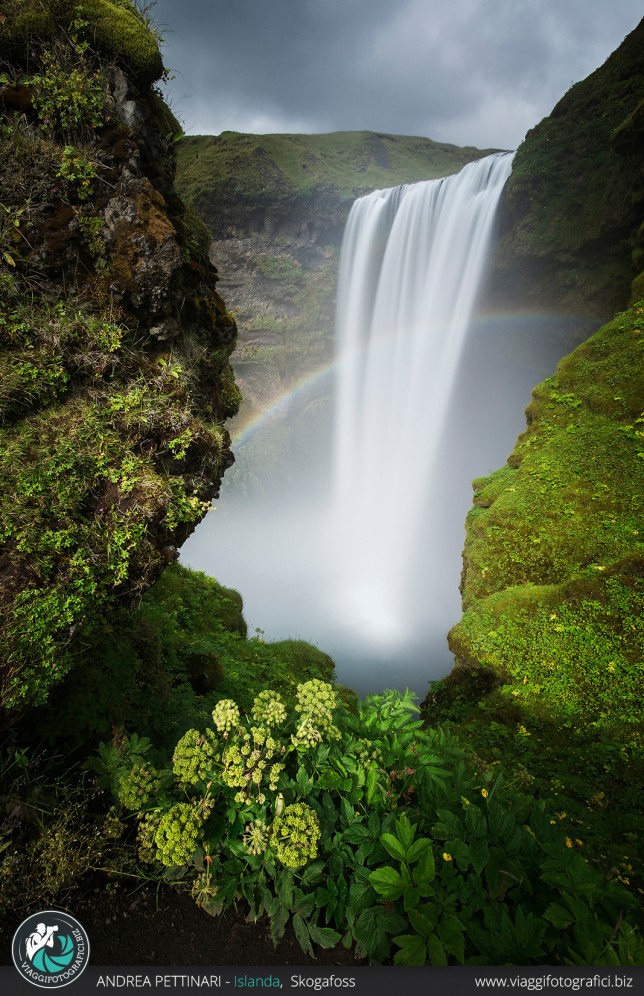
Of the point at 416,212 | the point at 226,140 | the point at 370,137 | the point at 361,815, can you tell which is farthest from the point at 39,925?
the point at 370,137

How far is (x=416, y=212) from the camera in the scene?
20906 millimetres

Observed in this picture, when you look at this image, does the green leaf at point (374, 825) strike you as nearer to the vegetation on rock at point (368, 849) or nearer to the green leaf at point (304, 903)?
the vegetation on rock at point (368, 849)

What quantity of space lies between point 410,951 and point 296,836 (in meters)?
0.54

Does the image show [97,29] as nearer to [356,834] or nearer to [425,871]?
[356,834]

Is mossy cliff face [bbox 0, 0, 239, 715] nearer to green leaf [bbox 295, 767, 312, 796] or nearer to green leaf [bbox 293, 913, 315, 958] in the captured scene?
green leaf [bbox 295, 767, 312, 796]

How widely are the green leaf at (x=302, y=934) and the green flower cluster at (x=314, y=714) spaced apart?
0.64m

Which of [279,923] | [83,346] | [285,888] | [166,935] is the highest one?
[83,346]

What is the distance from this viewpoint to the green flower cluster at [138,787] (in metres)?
1.96

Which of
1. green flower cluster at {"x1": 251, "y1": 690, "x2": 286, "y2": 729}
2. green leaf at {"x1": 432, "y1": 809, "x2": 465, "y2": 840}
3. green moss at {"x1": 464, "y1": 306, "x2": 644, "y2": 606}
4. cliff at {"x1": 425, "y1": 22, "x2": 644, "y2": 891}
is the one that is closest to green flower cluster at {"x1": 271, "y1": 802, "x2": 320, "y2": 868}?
green flower cluster at {"x1": 251, "y1": 690, "x2": 286, "y2": 729}

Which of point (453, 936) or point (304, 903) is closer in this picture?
point (453, 936)

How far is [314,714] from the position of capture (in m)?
2.16

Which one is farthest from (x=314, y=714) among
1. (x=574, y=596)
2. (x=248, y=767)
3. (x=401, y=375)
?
(x=401, y=375)

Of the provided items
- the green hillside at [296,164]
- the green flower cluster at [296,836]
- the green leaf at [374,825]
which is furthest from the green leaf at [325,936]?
the green hillside at [296,164]

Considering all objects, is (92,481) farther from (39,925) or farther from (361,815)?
(361,815)
